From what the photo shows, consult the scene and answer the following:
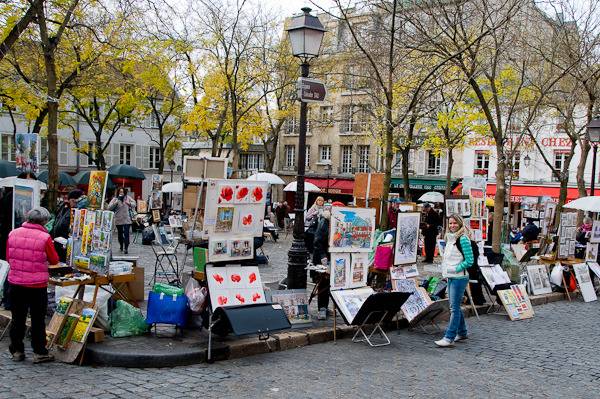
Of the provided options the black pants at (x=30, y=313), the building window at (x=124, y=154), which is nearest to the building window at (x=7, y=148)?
the building window at (x=124, y=154)

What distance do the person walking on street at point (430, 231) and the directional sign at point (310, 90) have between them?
845 centimetres

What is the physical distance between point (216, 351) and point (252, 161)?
4209 centimetres

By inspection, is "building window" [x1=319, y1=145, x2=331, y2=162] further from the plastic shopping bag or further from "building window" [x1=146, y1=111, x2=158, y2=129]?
the plastic shopping bag

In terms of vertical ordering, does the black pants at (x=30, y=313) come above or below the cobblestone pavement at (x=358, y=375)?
above

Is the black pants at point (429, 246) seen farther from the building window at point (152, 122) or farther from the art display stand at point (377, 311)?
the building window at point (152, 122)

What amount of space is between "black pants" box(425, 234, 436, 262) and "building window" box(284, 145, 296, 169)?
2943 cm

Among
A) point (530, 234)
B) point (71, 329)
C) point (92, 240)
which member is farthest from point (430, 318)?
point (530, 234)

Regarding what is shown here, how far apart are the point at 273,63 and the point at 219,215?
20847 mm

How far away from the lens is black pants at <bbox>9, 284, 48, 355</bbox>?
21.4 feet

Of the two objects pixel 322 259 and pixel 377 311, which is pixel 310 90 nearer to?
pixel 322 259

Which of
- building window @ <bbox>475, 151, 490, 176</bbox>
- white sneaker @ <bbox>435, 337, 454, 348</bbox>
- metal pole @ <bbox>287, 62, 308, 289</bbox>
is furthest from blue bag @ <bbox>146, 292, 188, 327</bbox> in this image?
building window @ <bbox>475, 151, 490, 176</bbox>

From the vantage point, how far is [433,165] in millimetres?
39406

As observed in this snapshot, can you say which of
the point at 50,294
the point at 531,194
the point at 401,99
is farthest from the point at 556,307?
the point at 531,194

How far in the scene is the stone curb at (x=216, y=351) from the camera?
21.7 feet
